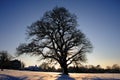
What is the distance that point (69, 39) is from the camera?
4228 cm

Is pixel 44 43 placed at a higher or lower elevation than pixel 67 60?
higher

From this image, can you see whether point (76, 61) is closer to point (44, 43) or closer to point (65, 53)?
point (65, 53)

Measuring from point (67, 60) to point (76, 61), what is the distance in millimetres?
1657

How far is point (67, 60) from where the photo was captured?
1670 inches

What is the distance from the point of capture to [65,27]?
42.8 metres

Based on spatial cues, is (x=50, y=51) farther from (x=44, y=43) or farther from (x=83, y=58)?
(x=83, y=58)

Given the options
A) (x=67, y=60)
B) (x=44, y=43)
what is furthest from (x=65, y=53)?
(x=44, y=43)

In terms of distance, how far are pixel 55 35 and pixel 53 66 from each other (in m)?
5.78

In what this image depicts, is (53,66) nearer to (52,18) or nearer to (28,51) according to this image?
(28,51)

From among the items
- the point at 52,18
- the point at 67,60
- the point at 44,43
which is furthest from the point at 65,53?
the point at 52,18

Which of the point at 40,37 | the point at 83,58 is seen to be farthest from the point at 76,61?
the point at 40,37

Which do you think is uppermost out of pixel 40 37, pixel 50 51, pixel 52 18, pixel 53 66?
pixel 52 18

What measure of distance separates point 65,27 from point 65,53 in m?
4.80

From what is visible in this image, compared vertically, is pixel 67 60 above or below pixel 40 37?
below
